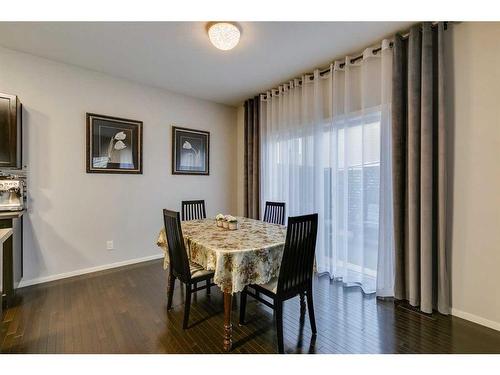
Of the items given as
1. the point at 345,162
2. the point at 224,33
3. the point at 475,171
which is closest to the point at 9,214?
the point at 224,33

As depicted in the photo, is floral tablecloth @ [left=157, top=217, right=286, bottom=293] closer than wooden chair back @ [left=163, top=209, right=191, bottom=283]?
Yes

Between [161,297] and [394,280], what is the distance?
92.6 inches

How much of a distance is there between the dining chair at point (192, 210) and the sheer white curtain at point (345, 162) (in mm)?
1223

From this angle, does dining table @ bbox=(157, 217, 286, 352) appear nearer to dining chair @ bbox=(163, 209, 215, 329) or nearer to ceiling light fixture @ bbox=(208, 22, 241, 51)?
dining chair @ bbox=(163, 209, 215, 329)

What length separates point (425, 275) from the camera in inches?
88.7

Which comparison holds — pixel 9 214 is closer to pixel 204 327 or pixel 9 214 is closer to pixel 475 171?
pixel 204 327

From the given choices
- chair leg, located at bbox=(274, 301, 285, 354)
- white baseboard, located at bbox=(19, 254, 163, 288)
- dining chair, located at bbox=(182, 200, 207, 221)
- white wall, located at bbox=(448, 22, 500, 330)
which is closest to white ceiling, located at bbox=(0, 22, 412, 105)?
white wall, located at bbox=(448, 22, 500, 330)

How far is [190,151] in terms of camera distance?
4.26 m

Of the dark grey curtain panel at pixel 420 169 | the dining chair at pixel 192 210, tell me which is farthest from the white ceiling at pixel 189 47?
the dining chair at pixel 192 210

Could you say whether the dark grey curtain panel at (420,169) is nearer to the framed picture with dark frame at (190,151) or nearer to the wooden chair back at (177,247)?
the wooden chair back at (177,247)

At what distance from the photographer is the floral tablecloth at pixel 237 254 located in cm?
174

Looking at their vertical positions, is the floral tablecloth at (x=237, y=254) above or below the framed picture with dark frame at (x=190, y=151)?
below

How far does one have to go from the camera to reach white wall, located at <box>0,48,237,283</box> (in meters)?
2.94

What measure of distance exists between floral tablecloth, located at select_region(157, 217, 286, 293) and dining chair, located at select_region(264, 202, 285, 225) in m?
0.80
